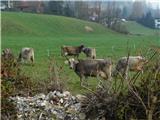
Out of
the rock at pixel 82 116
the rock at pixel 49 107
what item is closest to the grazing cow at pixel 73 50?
the rock at pixel 49 107

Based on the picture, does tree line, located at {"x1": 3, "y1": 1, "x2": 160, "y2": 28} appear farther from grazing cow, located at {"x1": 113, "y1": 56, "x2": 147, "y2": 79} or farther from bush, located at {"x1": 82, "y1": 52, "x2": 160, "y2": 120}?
bush, located at {"x1": 82, "y1": 52, "x2": 160, "y2": 120}

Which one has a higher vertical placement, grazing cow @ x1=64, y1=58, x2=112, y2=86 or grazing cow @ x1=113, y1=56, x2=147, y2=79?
grazing cow @ x1=113, y1=56, x2=147, y2=79

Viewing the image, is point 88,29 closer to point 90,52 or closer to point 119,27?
point 119,27

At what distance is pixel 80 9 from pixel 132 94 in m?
113

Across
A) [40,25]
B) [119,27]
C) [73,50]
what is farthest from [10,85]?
[119,27]

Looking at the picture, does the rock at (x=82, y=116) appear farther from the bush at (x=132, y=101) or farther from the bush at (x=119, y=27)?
the bush at (x=119, y=27)

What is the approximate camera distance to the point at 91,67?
59.8 feet

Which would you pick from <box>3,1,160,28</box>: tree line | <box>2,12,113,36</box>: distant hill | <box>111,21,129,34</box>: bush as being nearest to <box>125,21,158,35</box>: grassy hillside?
<box>3,1,160,28</box>: tree line

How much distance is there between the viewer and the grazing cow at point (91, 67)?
1784 cm

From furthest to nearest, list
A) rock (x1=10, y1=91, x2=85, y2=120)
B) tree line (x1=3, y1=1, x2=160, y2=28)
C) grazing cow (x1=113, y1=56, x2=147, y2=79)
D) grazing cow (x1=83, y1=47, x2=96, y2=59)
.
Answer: tree line (x1=3, y1=1, x2=160, y2=28) → grazing cow (x1=83, y1=47, x2=96, y2=59) → rock (x1=10, y1=91, x2=85, y2=120) → grazing cow (x1=113, y1=56, x2=147, y2=79)

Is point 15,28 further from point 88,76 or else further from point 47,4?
point 88,76

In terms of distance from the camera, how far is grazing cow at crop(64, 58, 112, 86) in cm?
1784

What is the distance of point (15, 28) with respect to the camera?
7756cm

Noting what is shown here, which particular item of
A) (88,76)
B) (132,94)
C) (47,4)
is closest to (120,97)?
(132,94)
